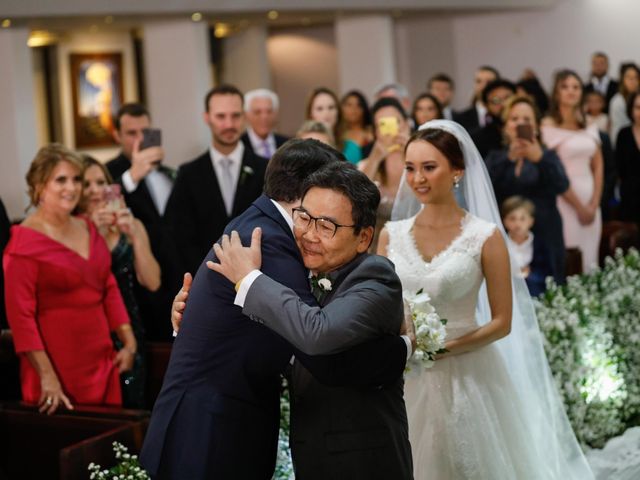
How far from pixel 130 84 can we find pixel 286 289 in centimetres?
1266

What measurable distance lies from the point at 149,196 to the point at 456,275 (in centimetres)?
303

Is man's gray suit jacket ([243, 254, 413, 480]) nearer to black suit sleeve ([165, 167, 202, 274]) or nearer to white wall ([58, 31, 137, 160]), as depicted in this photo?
black suit sleeve ([165, 167, 202, 274])

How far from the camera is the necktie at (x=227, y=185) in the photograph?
6842mm

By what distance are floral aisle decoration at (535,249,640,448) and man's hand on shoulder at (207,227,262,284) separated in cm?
306

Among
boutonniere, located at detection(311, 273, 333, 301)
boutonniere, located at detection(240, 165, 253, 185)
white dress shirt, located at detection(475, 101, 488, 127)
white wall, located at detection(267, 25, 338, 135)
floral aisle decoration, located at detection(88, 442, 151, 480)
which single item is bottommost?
floral aisle decoration, located at detection(88, 442, 151, 480)

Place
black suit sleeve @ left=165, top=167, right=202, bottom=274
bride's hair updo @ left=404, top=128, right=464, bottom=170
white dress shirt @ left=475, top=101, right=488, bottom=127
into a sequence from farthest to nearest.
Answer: white dress shirt @ left=475, top=101, right=488, bottom=127, black suit sleeve @ left=165, top=167, right=202, bottom=274, bride's hair updo @ left=404, top=128, right=464, bottom=170

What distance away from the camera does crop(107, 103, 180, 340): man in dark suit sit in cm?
646

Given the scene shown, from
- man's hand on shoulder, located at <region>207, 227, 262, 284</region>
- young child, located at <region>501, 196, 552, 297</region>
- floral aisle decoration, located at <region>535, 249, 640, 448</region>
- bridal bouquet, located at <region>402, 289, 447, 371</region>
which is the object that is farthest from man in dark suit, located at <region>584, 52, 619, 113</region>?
man's hand on shoulder, located at <region>207, 227, 262, 284</region>

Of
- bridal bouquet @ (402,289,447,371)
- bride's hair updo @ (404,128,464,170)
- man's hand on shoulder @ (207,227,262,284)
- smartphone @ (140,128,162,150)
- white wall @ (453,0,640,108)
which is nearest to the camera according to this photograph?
man's hand on shoulder @ (207,227,262,284)

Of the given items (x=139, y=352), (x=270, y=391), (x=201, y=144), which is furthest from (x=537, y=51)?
(x=270, y=391)

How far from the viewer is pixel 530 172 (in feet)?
24.7

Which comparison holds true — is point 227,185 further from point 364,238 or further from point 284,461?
point 364,238

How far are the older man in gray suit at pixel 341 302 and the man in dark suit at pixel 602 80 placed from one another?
11361 mm

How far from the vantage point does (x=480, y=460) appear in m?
4.56
